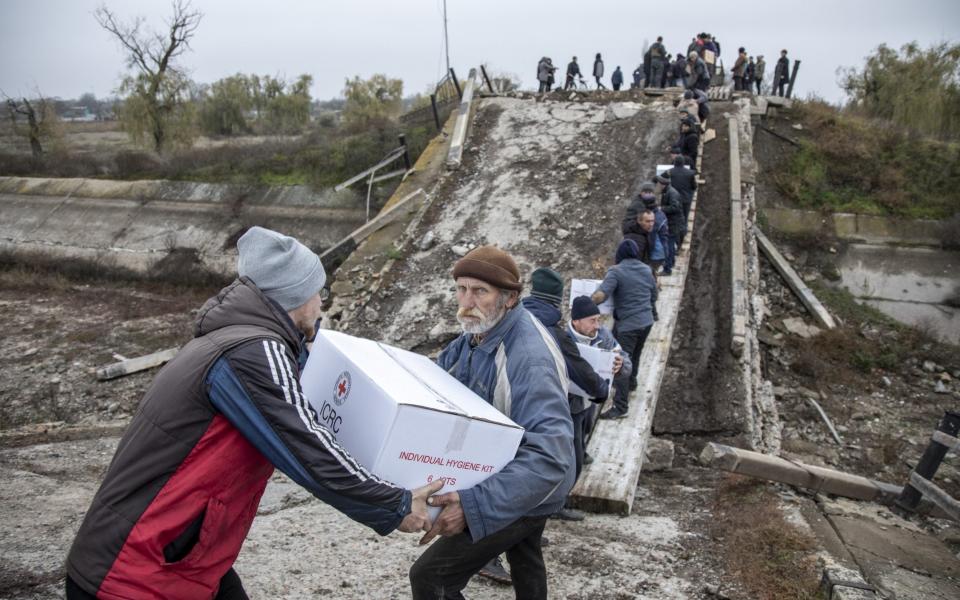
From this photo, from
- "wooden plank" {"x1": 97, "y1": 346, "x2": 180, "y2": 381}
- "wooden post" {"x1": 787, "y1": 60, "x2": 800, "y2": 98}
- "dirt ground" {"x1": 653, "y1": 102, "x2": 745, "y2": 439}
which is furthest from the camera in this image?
"wooden post" {"x1": 787, "y1": 60, "x2": 800, "y2": 98}

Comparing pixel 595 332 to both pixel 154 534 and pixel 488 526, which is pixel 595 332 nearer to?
pixel 488 526

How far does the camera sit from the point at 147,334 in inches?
530

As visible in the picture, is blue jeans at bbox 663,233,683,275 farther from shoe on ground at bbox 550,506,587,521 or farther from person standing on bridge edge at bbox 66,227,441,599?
person standing on bridge edge at bbox 66,227,441,599

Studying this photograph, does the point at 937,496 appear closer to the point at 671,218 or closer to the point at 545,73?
the point at 671,218

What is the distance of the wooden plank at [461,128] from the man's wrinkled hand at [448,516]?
12333 mm

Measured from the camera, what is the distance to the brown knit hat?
277cm

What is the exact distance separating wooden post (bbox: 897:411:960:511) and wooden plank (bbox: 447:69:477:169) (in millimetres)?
10427

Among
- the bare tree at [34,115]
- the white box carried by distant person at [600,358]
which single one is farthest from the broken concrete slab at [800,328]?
the bare tree at [34,115]

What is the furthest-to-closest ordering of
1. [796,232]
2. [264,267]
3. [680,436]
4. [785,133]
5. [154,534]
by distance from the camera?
[785,133]
[796,232]
[680,436]
[264,267]
[154,534]

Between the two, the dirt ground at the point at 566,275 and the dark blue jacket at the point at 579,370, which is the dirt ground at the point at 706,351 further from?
the dark blue jacket at the point at 579,370

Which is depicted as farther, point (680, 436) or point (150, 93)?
point (150, 93)

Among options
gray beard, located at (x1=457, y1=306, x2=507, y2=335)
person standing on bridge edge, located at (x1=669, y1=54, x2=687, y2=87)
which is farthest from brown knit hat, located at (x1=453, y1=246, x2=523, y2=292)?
person standing on bridge edge, located at (x1=669, y1=54, x2=687, y2=87)

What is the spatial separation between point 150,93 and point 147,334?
51.0 ft

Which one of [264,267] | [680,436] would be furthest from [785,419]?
[264,267]
